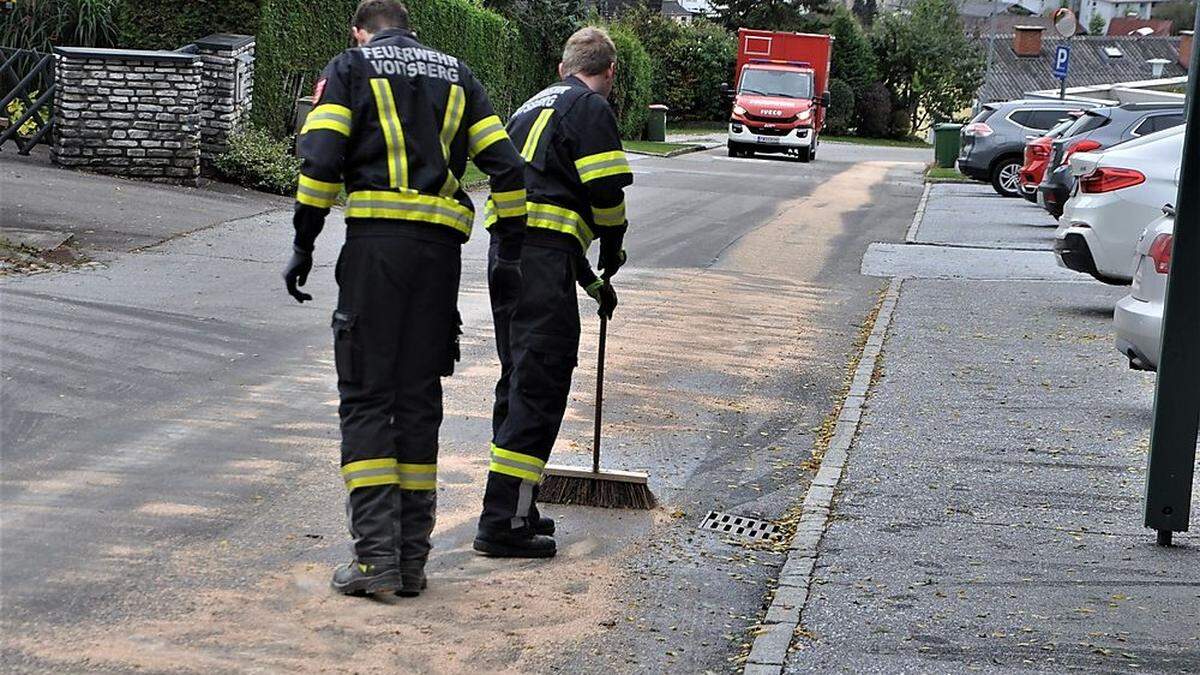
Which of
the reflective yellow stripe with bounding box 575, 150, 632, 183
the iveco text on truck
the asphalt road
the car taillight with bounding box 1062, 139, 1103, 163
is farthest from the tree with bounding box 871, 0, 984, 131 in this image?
the reflective yellow stripe with bounding box 575, 150, 632, 183

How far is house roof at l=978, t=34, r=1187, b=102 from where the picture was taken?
90.9 metres

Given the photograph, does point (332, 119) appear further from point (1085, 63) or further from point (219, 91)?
point (1085, 63)

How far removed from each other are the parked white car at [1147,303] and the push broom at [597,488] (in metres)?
3.48

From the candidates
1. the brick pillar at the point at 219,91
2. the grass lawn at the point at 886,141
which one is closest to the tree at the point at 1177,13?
the grass lawn at the point at 886,141

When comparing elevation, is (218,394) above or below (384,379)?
below

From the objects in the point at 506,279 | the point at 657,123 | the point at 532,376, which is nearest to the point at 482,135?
the point at 506,279

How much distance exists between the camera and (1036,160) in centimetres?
2689

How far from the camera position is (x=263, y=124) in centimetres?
2191

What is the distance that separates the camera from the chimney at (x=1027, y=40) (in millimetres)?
80312

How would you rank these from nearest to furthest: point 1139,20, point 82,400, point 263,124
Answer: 1. point 82,400
2. point 263,124
3. point 1139,20

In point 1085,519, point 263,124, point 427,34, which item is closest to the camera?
point 1085,519

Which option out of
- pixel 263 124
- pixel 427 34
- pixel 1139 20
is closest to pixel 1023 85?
pixel 1139 20

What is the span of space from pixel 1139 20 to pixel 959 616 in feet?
380

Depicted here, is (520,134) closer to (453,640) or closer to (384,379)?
(384,379)
